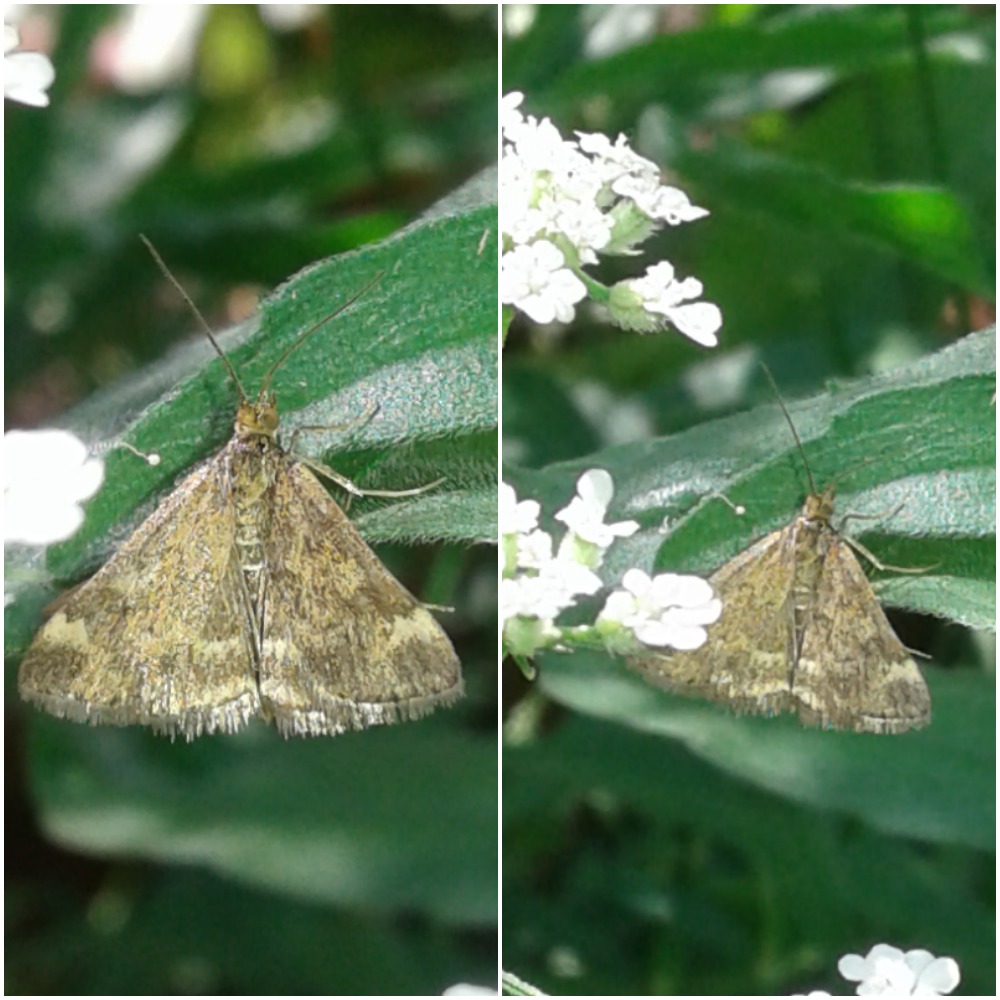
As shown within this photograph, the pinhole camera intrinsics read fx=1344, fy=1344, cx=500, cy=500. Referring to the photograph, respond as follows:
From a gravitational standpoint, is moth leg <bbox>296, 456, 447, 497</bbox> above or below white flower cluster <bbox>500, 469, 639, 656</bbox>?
above

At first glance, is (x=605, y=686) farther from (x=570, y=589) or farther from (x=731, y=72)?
(x=731, y=72)

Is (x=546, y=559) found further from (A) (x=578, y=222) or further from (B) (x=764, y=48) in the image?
(B) (x=764, y=48)

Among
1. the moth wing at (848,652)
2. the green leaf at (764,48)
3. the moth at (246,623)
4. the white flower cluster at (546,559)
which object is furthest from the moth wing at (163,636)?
the green leaf at (764,48)

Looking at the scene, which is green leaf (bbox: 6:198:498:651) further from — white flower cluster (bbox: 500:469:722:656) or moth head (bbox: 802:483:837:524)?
moth head (bbox: 802:483:837:524)

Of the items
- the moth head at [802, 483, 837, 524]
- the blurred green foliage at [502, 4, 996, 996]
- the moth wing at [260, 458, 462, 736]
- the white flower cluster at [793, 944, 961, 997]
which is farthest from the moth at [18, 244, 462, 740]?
the white flower cluster at [793, 944, 961, 997]

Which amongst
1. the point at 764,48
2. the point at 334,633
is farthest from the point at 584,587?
the point at 764,48

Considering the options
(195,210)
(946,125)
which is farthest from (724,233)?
(195,210)
